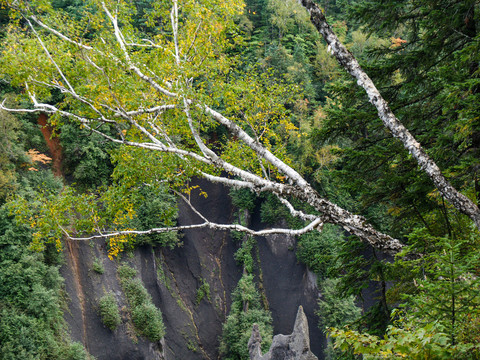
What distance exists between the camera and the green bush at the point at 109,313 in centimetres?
1634

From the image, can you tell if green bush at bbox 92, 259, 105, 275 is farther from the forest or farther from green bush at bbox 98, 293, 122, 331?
the forest

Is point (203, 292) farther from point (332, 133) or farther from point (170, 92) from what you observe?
point (170, 92)

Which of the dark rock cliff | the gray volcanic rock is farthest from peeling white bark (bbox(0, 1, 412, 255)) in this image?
the dark rock cliff

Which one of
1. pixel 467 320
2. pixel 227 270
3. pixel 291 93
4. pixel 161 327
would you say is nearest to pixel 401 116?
pixel 291 93

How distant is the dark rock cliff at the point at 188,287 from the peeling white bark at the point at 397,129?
52.5ft

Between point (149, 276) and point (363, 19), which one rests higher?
point (363, 19)

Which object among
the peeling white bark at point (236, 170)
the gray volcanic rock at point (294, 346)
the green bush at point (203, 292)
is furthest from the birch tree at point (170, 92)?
the green bush at point (203, 292)

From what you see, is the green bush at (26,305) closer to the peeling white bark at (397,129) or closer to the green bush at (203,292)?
the green bush at (203,292)

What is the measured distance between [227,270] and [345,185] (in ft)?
67.6

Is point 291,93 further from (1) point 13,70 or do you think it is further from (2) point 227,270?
(2) point 227,270

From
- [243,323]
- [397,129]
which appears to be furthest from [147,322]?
[397,129]

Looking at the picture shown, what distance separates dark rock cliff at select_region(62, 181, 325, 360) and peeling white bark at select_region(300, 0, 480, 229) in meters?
16.0

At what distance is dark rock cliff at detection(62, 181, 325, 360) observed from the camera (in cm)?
1633

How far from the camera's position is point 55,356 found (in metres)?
13.1
